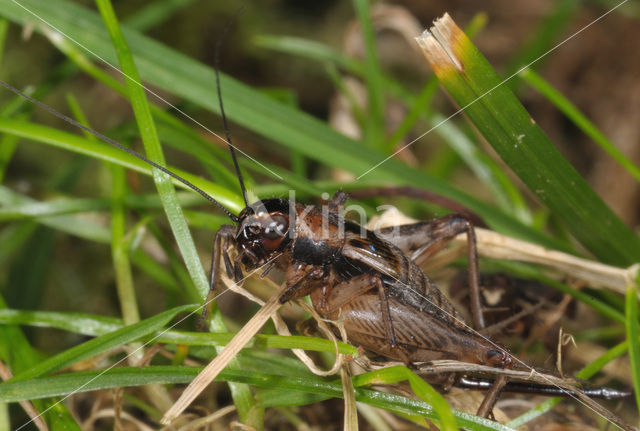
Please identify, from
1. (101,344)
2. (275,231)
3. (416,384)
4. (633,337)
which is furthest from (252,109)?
(633,337)

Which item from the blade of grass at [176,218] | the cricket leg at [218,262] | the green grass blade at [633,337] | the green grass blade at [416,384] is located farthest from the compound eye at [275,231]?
the green grass blade at [633,337]

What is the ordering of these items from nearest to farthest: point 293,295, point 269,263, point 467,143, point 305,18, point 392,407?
point 392,407
point 293,295
point 269,263
point 467,143
point 305,18

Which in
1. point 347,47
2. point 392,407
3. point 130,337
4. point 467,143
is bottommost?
point 392,407

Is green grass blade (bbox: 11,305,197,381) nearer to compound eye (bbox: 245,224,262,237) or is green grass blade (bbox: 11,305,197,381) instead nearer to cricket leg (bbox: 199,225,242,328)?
cricket leg (bbox: 199,225,242,328)

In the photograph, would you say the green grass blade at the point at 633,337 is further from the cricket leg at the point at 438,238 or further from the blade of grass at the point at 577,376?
the cricket leg at the point at 438,238

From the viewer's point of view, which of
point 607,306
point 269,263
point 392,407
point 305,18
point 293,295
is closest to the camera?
point 392,407

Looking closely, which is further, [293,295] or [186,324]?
[186,324]

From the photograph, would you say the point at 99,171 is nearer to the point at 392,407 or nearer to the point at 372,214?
the point at 372,214

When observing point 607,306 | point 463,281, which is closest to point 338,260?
point 463,281
